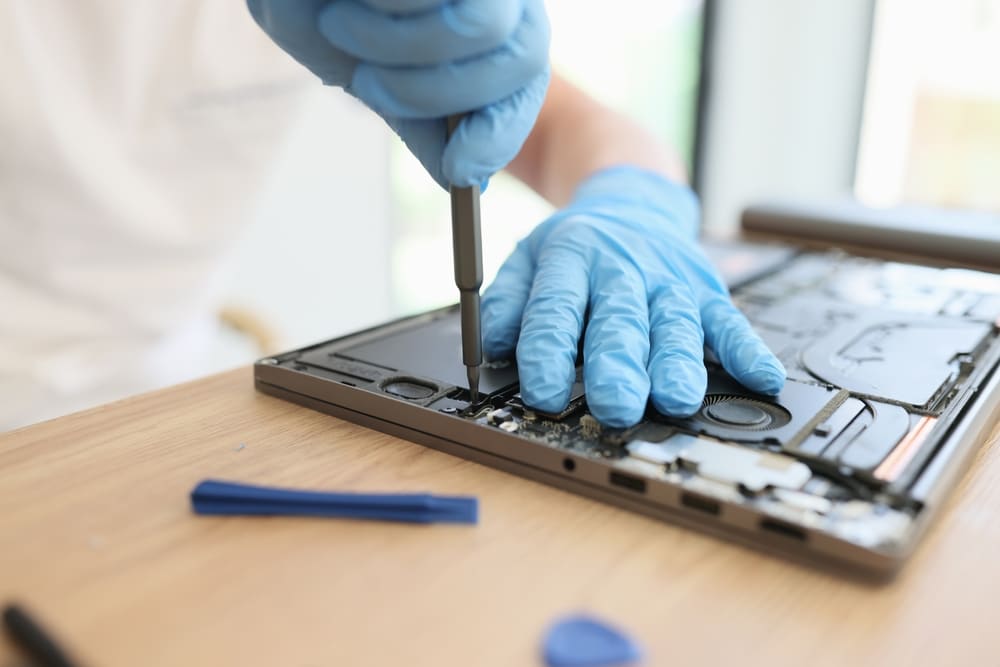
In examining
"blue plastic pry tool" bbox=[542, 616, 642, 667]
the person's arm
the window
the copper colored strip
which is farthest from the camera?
the window

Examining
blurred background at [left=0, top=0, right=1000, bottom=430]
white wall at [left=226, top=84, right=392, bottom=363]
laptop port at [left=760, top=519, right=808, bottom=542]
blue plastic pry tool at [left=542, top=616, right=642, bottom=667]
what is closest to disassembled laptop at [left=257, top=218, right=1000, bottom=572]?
laptop port at [left=760, top=519, right=808, bottom=542]

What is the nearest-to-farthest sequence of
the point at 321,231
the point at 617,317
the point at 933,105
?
the point at 617,317
the point at 321,231
the point at 933,105

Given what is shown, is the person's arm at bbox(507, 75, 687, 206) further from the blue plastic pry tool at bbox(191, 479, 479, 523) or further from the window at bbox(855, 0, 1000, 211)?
the window at bbox(855, 0, 1000, 211)

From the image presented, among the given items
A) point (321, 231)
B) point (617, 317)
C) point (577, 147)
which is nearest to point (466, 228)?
point (617, 317)

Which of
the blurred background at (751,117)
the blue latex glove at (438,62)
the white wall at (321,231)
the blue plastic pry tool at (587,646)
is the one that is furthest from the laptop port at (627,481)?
the blurred background at (751,117)

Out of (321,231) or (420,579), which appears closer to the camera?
(420,579)

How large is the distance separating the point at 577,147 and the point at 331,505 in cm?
67

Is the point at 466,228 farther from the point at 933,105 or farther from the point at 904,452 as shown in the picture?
the point at 933,105

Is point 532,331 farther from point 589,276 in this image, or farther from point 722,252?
point 722,252

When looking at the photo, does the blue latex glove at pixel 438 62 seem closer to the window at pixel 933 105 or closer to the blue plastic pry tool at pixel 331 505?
the blue plastic pry tool at pixel 331 505

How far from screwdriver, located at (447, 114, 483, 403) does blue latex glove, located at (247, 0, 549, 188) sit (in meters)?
0.01

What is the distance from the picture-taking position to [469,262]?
1.79 ft

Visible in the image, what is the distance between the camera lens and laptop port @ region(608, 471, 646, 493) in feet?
1.51

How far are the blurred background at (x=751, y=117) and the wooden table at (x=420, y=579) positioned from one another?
115 centimetres
